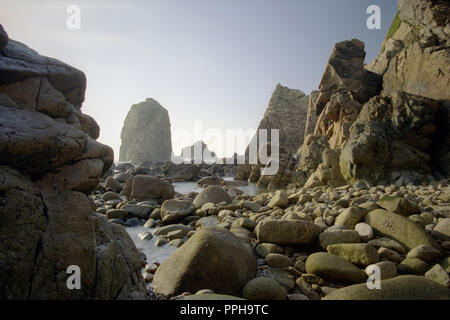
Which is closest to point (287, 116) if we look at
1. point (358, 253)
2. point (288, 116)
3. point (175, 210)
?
point (288, 116)

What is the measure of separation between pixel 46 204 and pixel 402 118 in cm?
1285

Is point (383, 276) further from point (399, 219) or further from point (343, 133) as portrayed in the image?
point (343, 133)

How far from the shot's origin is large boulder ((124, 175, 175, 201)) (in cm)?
1034

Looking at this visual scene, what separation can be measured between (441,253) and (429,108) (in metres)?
9.53

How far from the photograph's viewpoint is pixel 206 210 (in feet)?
24.3

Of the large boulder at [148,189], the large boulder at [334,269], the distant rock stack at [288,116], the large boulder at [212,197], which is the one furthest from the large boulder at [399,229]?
the distant rock stack at [288,116]

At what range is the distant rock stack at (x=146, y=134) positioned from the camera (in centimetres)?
12175

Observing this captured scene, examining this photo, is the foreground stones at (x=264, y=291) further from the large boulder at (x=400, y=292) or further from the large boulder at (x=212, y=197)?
Answer: the large boulder at (x=212, y=197)

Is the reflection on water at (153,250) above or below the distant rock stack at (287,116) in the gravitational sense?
below

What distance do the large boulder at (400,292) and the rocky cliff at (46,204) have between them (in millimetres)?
2136

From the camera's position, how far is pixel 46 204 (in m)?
2.19

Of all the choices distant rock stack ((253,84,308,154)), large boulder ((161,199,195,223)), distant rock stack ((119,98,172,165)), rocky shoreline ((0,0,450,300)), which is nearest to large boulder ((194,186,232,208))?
rocky shoreline ((0,0,450,300))
